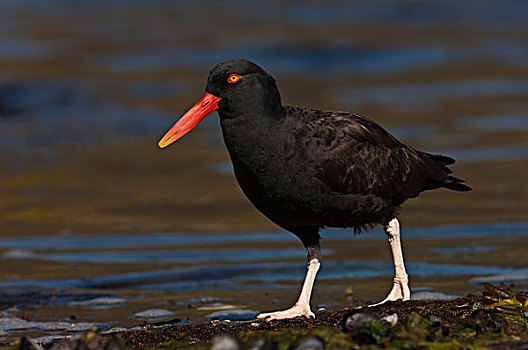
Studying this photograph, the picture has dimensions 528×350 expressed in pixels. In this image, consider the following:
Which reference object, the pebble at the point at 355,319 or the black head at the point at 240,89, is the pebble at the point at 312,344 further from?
the black head at the point at 240,89

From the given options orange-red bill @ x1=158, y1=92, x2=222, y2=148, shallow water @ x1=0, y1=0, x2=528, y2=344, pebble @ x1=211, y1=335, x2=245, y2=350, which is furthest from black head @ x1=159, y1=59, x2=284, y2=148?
pebble @ x1=211, y1=335, x2=245, y2=350

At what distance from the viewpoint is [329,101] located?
18.2 metres

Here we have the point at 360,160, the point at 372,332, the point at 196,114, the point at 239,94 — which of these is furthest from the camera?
the point at 360,160

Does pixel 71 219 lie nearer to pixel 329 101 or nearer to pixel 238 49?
pixel 329 101

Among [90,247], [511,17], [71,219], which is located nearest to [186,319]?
[90,247]

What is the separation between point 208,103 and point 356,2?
85.9 feet

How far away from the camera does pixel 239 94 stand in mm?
6395

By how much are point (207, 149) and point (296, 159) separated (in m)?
9.01

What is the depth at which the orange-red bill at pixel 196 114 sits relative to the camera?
6.46 meters

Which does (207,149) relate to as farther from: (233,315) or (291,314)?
(291,314)

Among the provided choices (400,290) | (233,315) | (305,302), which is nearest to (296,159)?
(305,302)

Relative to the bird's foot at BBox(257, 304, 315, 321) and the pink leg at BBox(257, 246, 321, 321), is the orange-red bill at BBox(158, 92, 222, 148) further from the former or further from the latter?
the bird's foot at BBox(257, 304, 315, 321)

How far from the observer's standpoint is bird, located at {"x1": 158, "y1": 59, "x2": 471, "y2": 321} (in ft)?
20.5

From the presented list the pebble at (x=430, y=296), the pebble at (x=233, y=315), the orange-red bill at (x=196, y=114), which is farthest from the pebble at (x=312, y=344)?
the pebble at (x=430, y=296)
